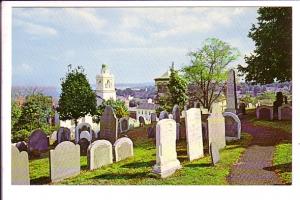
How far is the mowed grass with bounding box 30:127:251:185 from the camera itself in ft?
16.4

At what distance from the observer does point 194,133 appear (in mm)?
5141

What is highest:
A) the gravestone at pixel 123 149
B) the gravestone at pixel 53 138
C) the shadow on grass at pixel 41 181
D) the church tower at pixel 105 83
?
the church tower at pixel 105 83

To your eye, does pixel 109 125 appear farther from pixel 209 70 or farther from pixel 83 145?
pixel 209 70

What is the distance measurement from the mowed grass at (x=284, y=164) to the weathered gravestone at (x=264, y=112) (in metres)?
0.32

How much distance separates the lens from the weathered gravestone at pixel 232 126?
512cm

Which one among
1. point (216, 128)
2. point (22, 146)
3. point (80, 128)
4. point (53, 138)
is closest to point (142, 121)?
point (80, 128)

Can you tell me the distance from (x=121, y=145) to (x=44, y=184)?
0.79 m

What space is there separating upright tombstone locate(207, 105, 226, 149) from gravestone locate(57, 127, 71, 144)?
4.35 ft

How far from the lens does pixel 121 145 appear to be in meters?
5.11

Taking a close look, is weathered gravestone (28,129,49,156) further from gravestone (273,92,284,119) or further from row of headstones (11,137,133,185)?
gravestone (273,92,284,119)

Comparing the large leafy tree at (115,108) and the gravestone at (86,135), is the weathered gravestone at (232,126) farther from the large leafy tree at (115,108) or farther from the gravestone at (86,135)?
the gravestone at (86,135)

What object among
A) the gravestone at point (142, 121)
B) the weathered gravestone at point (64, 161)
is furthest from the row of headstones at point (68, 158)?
the gravestone at point (142, 121)

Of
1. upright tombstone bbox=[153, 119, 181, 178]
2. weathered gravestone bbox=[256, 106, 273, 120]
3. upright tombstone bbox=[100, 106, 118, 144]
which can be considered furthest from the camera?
upright tombstone bbox=[100, 106, 118, 144]

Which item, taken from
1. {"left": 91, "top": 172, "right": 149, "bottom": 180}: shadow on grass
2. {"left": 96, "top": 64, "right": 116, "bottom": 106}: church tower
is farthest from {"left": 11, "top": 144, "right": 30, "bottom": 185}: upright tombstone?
{"left": 96, "top": 64, "right": 116, "bottom": 106}: church tower
